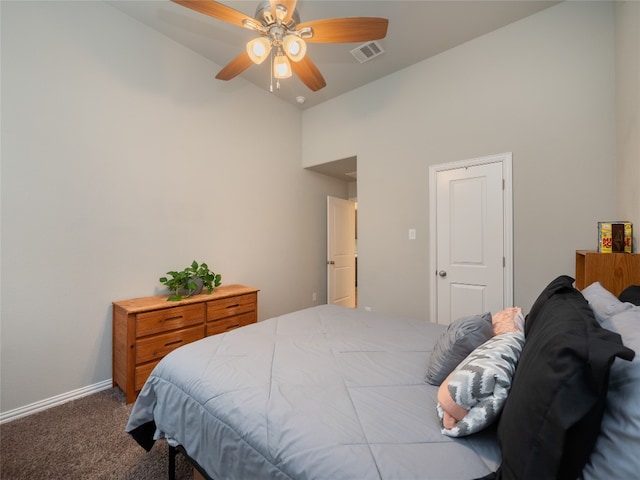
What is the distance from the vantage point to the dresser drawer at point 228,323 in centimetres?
260

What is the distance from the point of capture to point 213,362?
4.29 ft

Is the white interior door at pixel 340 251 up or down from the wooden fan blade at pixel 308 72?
down

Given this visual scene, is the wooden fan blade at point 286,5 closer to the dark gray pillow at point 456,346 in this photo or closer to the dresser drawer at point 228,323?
the dark gray pillow at point 456,346

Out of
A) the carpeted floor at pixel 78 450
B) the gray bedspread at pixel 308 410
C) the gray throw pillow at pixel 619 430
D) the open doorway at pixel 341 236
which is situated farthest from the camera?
the open doorway at pixel 341 236

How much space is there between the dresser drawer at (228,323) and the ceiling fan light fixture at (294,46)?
2349 mm

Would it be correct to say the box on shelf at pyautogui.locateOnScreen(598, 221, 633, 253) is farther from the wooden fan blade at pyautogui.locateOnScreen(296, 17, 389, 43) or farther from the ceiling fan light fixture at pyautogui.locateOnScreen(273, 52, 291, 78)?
the ceiling fan light fixture at pyautogui.locateOnScreen(273, 52, 291, 78)

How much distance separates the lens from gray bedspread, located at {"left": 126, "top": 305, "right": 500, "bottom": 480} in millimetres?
776

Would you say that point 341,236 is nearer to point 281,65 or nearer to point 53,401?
point 281,65

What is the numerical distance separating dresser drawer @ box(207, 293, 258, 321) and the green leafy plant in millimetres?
201

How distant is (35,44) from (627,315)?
12.3 ft

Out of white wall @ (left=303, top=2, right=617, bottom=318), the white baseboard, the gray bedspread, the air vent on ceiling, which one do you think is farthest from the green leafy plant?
the air vent on ceiling

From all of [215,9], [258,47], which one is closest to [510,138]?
[258,47]

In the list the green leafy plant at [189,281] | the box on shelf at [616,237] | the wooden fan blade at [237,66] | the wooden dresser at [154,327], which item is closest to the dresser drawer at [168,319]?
the wooden dresser at [154,327]

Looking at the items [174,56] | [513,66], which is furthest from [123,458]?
[513,66]
